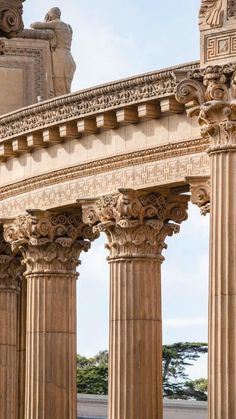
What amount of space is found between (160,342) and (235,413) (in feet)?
50.0

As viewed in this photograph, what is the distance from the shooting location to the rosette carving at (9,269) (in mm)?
99625

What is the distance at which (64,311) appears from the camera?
304 ft

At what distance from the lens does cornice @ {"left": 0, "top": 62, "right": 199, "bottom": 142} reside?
81.1 meters

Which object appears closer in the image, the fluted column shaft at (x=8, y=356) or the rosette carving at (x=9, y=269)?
the fluted column shaft at (x=8, y=356)

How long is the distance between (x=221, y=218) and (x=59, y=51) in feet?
106

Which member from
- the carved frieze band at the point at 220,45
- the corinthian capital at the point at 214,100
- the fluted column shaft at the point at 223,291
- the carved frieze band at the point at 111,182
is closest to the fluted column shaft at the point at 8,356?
the carved frieze band at the point at 111,182

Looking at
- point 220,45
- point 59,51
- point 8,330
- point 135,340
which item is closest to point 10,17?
point 220,45

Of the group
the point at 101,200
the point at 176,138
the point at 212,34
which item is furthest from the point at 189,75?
the point at 101,200

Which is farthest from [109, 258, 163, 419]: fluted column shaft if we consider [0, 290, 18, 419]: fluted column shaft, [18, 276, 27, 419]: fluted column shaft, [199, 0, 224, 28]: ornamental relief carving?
[18, 276, 27, 419]: fluted column shaft

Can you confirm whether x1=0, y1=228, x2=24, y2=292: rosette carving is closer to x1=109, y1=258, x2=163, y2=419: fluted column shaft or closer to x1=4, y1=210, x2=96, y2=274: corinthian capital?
x1=4, y1=210, x2=96, y2=274: corinthian capital

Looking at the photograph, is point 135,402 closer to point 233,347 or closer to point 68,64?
point 233,347

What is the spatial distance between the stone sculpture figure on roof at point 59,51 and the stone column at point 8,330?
8.81m

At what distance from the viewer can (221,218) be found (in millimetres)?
72125

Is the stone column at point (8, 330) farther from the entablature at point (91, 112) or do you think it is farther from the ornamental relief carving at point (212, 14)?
the ornamental relief carving at point (212, 14)
